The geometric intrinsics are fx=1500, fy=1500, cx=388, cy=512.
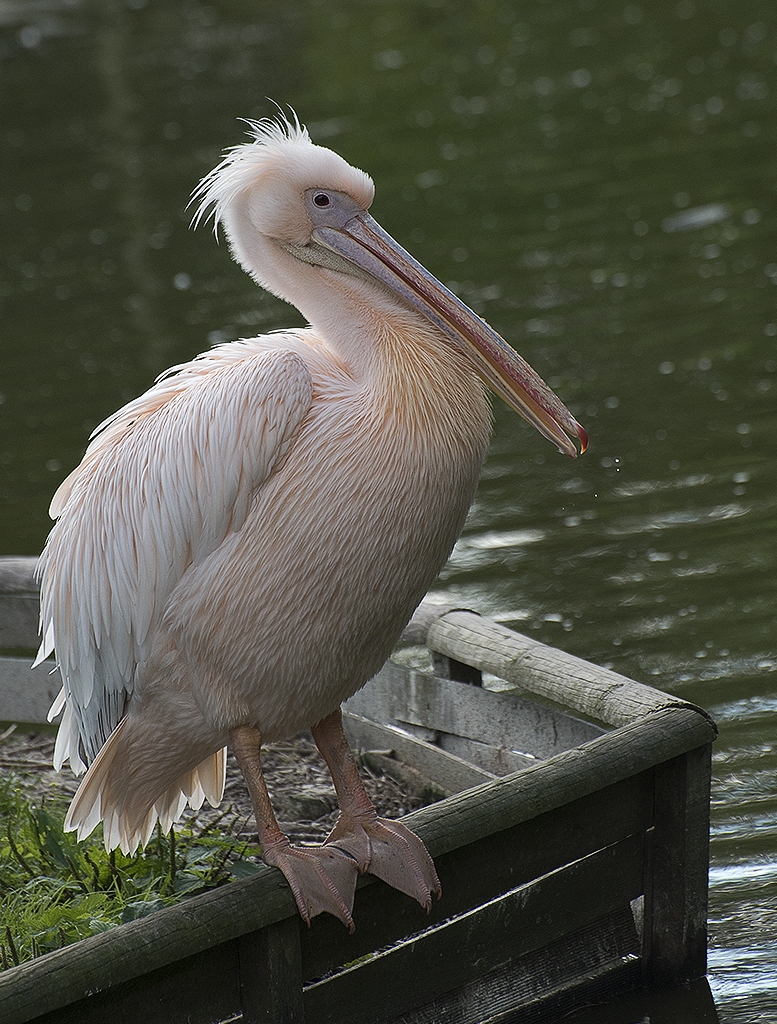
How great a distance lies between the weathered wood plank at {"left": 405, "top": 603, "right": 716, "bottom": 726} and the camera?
3.14m

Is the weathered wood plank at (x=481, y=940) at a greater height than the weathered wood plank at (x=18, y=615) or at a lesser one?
lesser

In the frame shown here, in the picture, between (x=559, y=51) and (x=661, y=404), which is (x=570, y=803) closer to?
(x=661, y=404)

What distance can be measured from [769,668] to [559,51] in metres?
11.5

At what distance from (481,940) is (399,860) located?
1.02 feet

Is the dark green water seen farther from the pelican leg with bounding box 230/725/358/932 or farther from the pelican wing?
the pelican wing

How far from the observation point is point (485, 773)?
138 inches

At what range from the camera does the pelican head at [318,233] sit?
2756 mm

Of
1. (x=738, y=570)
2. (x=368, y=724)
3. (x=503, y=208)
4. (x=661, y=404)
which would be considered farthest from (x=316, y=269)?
(x=503, y=208)

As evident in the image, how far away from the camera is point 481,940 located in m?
2.89

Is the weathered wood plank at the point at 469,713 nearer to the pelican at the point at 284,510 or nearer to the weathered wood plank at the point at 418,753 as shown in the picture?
the weathered wood plank at the point at 418,753

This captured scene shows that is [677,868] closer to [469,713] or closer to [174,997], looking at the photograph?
[469,713]

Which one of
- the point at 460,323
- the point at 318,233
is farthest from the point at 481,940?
the point at 318,233

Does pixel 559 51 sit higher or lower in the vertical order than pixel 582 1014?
higher

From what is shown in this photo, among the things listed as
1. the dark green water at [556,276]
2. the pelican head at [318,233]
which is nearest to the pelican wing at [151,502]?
the pelican head at [318,233]
